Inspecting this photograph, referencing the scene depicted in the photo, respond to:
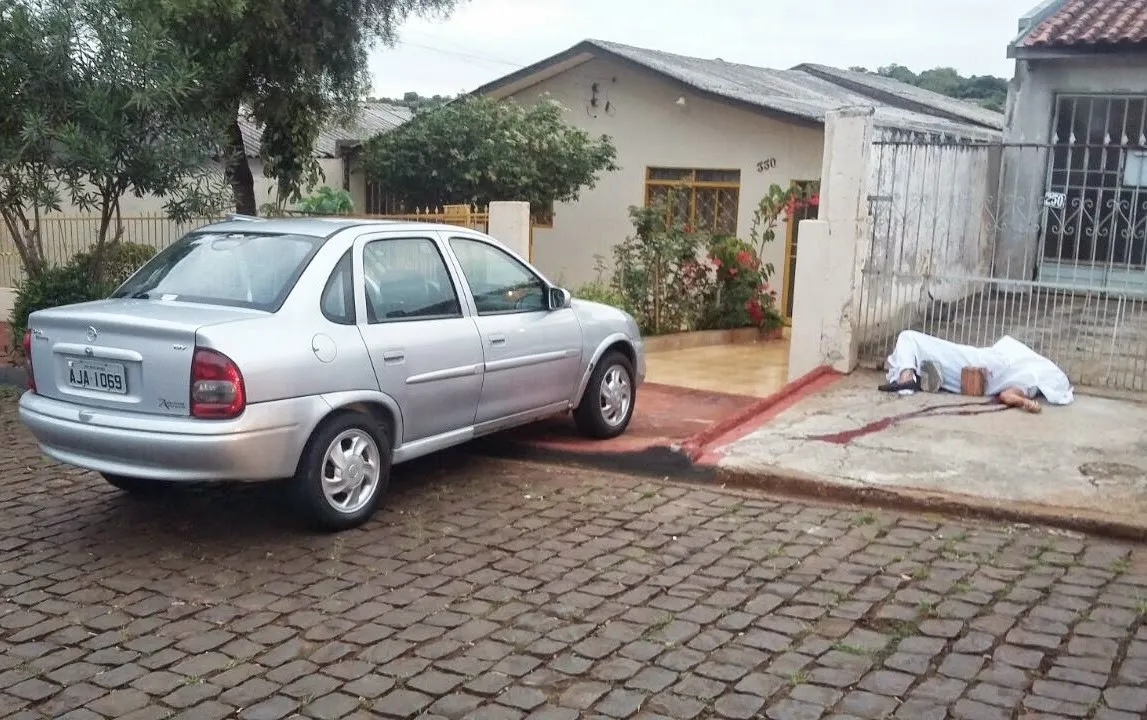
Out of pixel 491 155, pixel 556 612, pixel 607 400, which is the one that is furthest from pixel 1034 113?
pixel 556 612

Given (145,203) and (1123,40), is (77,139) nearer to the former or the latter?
(145,203)

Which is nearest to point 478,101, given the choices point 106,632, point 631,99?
point 631,99

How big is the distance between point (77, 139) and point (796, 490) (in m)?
5.91

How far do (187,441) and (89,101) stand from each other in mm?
4548

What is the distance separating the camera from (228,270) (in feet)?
20.2

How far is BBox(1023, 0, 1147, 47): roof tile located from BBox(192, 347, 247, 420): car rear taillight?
982cm

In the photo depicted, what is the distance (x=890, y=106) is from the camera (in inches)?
790

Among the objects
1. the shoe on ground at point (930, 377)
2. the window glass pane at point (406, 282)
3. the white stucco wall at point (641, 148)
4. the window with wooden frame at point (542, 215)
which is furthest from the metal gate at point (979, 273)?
the window with wooden frame at point (542, 215)

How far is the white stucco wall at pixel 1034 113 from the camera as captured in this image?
12.0 metres

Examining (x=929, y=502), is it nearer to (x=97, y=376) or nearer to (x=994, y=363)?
(x=994, y=363)

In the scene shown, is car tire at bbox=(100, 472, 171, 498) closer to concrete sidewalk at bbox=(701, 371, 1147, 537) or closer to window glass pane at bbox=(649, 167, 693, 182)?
concrete sidewalk at bbox=(701, 371, 1147, 537)

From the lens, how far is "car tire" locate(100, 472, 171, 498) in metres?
6.45

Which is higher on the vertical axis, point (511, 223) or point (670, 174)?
point (670, 174)

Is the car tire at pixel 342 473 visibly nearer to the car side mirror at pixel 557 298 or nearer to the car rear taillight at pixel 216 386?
the car rear taillight at pixel 216 386
